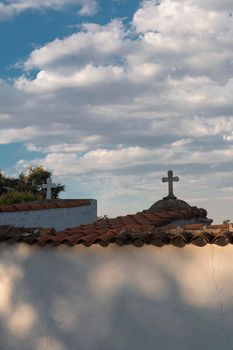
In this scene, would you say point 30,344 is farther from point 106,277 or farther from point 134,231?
point 134,231

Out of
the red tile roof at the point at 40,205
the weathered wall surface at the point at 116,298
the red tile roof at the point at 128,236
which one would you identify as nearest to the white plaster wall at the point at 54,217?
the red tile roof at the point at 40,205

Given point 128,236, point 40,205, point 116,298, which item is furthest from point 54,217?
point 128,236

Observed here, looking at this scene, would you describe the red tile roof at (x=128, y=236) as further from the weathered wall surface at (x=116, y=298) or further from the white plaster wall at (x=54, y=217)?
the white plaster wall at (x=54, y=217)

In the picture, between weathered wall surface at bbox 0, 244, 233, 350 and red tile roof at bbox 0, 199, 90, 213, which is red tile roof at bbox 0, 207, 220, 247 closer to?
weathered wall surface at bbox 0, 244, 233, 350

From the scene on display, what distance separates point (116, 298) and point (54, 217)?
6947 millimetres

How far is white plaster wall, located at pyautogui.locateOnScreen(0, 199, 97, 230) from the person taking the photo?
A: 42.3 feet

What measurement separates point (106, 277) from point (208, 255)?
56.9 inches

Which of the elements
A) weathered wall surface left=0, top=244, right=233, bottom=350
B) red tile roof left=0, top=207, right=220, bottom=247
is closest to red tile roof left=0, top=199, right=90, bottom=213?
red tile roof left=0, top=207, right=220, bottom=247

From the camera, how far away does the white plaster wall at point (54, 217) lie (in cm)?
1289

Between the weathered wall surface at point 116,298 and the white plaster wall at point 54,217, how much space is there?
480 cm

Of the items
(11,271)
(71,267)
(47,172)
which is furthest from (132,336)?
(47,172)

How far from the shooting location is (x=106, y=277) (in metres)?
7.35

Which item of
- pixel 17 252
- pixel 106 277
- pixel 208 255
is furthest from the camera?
pixel 17 252

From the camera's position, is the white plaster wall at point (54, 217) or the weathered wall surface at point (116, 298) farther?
the white plaster wall at point (54, 217)
